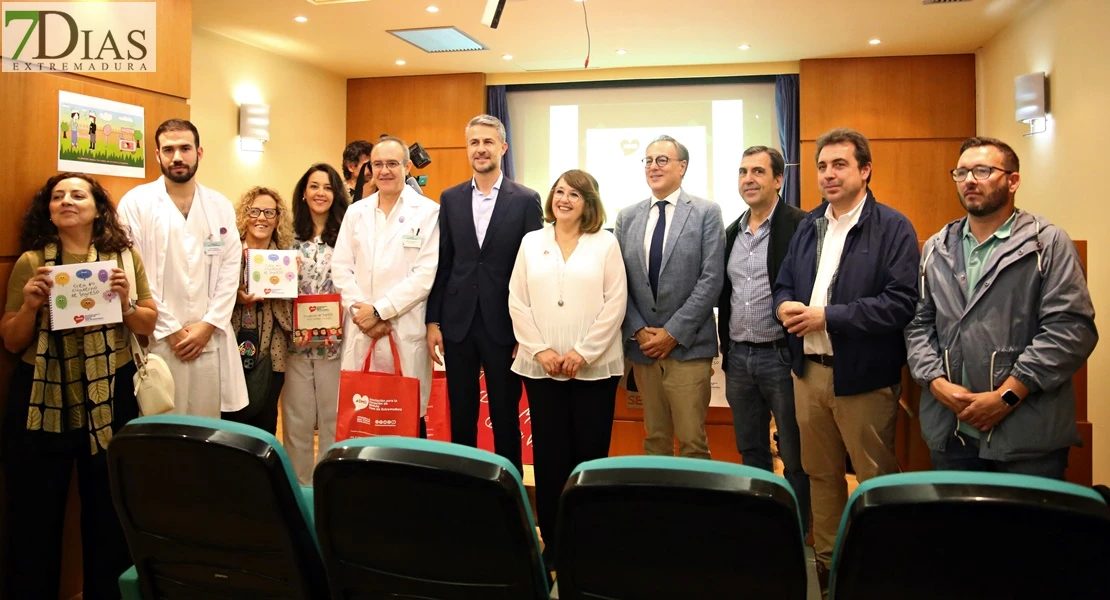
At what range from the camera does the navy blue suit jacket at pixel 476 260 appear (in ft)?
9.99

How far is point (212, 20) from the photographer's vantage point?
255 inches

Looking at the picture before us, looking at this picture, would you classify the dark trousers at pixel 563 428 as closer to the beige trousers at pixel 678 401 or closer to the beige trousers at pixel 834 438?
the beige trousers at pixel 678 401

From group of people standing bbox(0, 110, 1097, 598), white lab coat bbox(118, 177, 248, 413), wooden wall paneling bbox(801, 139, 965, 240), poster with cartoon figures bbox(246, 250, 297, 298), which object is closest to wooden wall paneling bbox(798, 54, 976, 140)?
wooden wall paneling bbox(801, 139, 965, 240)

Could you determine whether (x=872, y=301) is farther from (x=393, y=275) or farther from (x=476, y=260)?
(x=393, y=275)

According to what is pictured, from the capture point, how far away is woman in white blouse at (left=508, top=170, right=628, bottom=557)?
110 inches

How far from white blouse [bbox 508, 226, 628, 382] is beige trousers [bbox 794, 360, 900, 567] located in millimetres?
730

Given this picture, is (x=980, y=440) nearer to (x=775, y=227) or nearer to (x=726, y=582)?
(x=775, y=227)

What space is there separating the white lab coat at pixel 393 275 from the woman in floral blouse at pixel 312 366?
0.63 ft

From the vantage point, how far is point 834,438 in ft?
8.83

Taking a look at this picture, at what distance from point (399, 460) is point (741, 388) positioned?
2.06 metres

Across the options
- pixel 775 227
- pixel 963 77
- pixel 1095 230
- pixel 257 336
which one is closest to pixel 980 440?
pixel 775 227

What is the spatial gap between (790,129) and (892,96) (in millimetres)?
1052

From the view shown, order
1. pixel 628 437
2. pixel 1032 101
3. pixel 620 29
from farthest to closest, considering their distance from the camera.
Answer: pixel 620 29, pixel 1032 101, pixel 628 437

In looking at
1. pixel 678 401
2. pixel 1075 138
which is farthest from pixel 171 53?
pixel 1075 138
